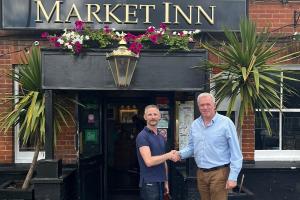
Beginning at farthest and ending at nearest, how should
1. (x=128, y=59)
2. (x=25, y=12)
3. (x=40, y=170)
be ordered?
1. (x=25, y=12)
2. (x=40, y=170)
3. (x=128, y=59)

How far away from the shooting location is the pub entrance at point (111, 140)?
257 inches

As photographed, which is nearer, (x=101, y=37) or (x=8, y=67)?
(x=101, y=37)

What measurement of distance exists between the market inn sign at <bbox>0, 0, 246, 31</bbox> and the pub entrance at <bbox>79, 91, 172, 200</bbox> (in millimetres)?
1225

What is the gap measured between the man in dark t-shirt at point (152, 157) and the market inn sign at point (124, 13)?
107 inches

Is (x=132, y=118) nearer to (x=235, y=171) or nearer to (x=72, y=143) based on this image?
(x=72, y=143)

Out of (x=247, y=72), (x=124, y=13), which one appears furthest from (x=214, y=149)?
(x=124, y=13)

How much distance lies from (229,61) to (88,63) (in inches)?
77.0

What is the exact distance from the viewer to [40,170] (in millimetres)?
5621

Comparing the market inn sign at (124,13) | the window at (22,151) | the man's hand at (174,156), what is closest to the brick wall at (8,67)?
the window at (22,151)

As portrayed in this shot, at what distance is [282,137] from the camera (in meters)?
7.09

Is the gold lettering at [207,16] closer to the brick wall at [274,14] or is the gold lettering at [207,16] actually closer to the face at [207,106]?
the brick wall at [274,14]

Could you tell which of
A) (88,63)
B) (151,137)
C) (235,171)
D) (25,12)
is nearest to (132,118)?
(88,63)

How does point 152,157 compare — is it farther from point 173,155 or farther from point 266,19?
point 266,19

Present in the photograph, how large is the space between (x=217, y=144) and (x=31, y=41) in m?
4.02
